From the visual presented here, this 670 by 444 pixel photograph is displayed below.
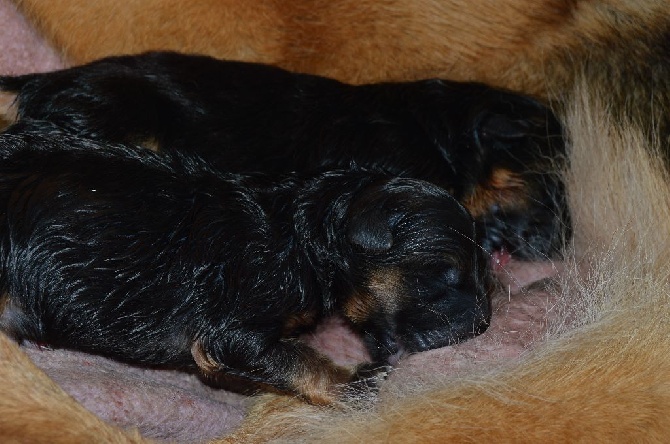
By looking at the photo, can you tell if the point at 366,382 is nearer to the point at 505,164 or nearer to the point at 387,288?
the point at 387,288

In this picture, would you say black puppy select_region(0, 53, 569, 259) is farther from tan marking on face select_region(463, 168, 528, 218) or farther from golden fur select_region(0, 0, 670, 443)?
golden fur select_region(0, 0, 670, 443)

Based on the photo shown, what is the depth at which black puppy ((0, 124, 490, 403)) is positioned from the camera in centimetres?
162

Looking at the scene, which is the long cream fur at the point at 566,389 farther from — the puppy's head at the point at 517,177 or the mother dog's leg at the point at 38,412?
the puppy's head at the point at 517,177

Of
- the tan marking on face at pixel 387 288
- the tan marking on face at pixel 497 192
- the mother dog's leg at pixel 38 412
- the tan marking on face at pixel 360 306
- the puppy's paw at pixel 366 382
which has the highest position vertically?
the tan marking on face at pixel 497 192

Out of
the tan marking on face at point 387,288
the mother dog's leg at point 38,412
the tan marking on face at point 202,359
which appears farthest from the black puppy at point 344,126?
the mother dog's leg at point 38,412

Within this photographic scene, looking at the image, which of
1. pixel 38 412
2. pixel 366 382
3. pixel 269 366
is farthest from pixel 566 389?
pixel 38 412

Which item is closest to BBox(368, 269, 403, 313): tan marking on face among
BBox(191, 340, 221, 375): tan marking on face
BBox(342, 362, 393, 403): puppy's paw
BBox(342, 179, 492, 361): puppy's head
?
BBox(342, 179, 492, 361): puppy's head

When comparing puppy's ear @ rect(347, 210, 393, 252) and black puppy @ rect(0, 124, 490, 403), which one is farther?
puppy's ear @ rect(347, 210, 393, 252)

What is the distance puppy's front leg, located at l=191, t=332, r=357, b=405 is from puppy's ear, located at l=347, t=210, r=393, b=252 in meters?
0.22

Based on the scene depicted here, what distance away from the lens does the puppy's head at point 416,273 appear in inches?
69.1

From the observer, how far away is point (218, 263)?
1.72 metres

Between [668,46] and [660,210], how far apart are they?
0.38 metres

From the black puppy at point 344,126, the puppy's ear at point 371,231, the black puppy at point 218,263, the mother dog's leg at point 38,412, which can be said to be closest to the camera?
the mother dog's leg at point 38,412

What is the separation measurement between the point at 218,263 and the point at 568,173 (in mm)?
736
